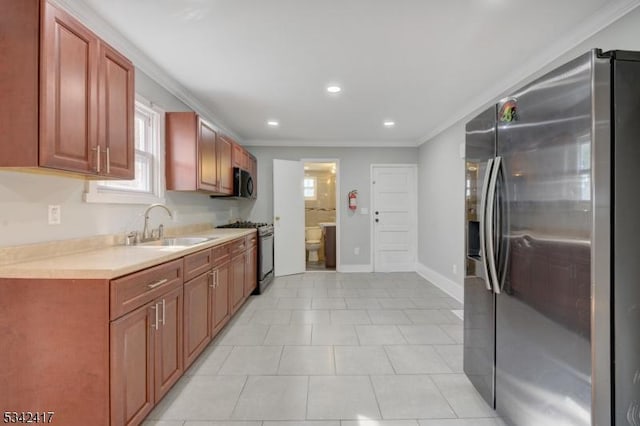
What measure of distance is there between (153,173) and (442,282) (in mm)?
4040

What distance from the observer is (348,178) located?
18.1 ft

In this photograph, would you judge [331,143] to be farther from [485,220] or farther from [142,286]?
[142,286]

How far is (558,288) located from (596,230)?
286 millimetres

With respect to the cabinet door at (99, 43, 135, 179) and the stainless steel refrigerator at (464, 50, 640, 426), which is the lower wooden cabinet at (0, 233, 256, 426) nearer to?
the cabinet door at (99, 43, 135, 179)

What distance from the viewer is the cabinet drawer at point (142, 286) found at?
1.34 meters

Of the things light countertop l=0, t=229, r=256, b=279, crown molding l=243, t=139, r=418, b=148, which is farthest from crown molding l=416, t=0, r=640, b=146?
light countertop l=0, t=229, r=256, b=279

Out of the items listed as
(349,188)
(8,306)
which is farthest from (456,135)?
(8,306)

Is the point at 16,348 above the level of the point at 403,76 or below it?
below

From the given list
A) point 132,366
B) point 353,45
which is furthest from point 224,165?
point 132,366

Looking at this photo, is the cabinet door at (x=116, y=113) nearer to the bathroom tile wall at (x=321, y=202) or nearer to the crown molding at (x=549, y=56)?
the crown molding at (x=549, y=56)

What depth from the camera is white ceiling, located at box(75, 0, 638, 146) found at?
185 cm

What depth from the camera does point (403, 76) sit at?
279 cm

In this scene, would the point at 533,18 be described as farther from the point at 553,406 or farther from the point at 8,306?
the point at 8,306

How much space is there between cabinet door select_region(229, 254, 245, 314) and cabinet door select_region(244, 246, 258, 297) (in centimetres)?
17
